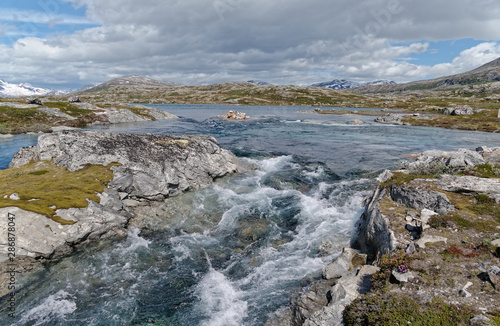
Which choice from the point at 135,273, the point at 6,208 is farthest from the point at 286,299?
the point at 6,208

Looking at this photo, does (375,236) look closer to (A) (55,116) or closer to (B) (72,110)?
(A) (55,116)

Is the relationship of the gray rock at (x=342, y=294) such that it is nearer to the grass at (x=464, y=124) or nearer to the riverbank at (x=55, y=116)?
the riverbank at (x=55, y=116)

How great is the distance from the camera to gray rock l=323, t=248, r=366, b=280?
1199 centimetres

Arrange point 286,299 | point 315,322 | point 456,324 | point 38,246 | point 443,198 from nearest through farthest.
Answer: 1. point 456,324
2. point 315,322
3. point 286,299
4. point 38,246
5. point 443,198

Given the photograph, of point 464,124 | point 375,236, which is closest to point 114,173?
point 375,236

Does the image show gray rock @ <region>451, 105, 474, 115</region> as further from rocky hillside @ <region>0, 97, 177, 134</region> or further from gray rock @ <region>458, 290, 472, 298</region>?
gray rock @ <region>458, 290, 472, 298</region>

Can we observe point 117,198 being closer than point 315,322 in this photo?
No

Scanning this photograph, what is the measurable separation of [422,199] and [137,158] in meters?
Answer: 21.0

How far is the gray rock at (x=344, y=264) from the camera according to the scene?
472 inches

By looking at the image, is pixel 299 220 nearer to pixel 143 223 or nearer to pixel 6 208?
pixel 143 223

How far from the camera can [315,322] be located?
29.3ft

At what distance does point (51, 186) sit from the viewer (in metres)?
17.2

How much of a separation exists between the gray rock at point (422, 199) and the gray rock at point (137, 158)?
16.0 metres

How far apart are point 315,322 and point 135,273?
30.7 ft
